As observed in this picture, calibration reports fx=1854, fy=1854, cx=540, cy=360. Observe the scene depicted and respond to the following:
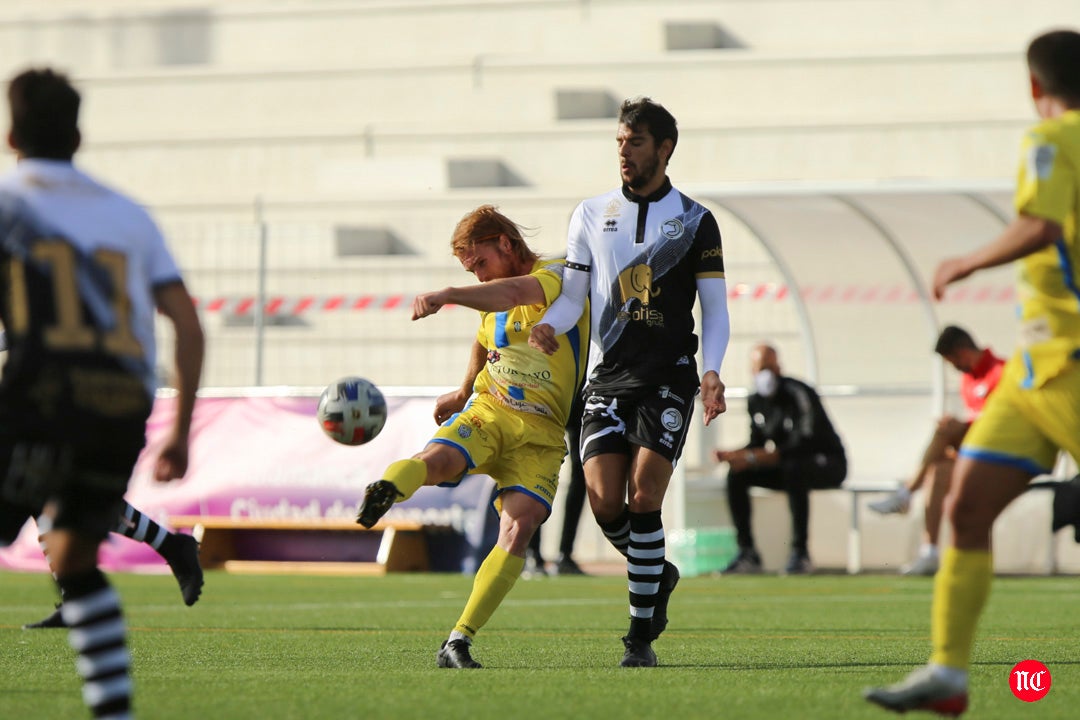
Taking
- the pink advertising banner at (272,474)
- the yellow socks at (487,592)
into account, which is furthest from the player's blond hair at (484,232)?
the pink advertising banner at (272,474)

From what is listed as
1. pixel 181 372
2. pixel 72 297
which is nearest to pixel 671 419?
pixel 181 372

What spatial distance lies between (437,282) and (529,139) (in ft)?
13.1

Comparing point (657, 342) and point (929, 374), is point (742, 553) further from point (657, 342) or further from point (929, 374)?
point (657, 342)

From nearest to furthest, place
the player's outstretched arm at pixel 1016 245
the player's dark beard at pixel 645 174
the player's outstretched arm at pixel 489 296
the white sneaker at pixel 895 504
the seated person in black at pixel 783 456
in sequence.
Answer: the player's outstretched arm at pixel 1016 245
the player's outstretched arm at pixel 489 296
the player's dark beard at pixel 645 174
the white sneaker at pixel 895 504
the seated person in black at pixel 783 456

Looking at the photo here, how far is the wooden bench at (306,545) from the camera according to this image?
15.6m

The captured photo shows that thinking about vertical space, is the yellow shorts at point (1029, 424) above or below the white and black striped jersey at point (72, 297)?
below

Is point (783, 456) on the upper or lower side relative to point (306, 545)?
upper

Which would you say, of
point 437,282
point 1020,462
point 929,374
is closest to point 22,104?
point 1020,462

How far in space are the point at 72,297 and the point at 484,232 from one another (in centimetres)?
311

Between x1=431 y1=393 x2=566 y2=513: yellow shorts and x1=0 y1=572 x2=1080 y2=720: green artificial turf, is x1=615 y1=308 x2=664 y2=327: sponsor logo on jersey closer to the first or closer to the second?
x1=431 y1=393 x2=566 y2=513: yellow shorts

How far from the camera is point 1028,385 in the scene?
4977mm

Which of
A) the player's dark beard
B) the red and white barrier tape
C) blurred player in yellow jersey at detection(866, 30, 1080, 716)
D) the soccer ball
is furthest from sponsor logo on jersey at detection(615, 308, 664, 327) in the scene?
the red and white barrier tape

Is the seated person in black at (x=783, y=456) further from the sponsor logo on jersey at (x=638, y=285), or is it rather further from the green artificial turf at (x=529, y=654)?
the sponsor logo on jersey at (x=638, y=285)

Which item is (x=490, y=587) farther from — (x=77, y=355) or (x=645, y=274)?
(x=77, y=355)
